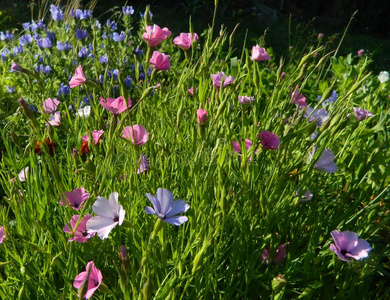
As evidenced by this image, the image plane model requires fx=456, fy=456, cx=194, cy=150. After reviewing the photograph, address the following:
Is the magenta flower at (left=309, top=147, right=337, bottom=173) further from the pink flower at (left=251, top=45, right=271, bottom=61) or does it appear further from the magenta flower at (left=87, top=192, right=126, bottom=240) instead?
the magenta flower at (left=87, top=192, right=126, bottom=240)

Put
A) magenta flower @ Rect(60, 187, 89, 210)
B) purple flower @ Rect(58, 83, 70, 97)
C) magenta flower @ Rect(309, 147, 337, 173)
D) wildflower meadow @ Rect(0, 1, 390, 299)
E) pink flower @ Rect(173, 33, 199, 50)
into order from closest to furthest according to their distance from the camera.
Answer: wildflower meadow @ Rect(0, 1, 390, 299) < magenta flower @ Rect(60, 187, 89, 210) < magenta flower @ Rect(309, 147, 337, 173) < pink flower @ Rect(173, 33, 199, 50) < purple flower @ Rect(58, 83, 70, 97)

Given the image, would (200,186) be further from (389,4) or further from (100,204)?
(389,4)

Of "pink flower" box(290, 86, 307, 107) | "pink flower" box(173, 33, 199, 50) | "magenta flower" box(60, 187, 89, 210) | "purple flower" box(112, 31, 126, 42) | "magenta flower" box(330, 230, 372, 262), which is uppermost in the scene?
"pink flower" box(173, 33, 199, 50)

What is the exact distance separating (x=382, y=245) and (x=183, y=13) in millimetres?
7384

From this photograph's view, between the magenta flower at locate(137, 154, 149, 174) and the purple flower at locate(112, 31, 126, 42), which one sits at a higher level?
the magenta flower at locate(137, 154, 149, 174)

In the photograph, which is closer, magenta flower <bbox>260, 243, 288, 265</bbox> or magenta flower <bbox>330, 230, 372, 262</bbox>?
magenta flower <bbox>330, 230, 372, 262</bbox>

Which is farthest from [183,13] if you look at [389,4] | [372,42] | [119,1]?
[389,4]

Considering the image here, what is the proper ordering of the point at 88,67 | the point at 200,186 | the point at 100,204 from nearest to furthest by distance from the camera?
the point at 100,204, the point at 200,186, the point at 88,67

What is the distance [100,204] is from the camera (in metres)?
0.93

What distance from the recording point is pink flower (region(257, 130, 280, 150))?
1.20 metres

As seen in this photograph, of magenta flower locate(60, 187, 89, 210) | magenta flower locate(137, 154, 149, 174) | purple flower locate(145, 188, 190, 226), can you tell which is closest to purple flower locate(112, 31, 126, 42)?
magenta flower locate(137, 154, 149, 174)

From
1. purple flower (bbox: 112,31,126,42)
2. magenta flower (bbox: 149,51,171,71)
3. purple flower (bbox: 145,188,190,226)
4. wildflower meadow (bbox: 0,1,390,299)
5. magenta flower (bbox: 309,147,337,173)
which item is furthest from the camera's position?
purple flower (bbox: 112,31,126,42)

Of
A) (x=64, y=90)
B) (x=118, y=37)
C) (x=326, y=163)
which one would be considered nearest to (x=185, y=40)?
(x=326, y=163)

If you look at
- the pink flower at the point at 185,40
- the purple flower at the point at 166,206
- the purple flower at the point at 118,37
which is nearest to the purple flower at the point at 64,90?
the purple flower at the point at 118,37
